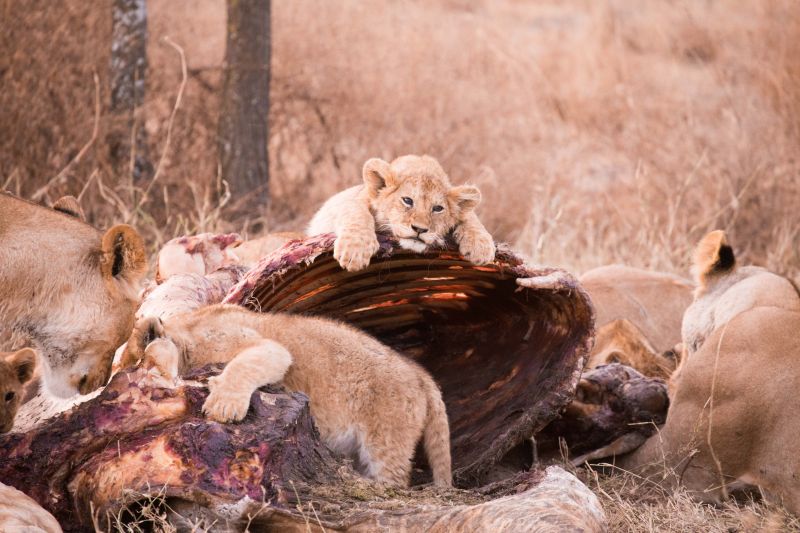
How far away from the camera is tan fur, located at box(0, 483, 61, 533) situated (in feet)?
9.60

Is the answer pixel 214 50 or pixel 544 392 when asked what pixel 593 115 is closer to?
pixel 214 50

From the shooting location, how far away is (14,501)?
10.1 ft

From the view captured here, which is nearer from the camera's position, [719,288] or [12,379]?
[12,379]

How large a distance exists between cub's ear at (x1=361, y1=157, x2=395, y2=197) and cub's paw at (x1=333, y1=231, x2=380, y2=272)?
2.04 ft

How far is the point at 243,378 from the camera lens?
3398mm

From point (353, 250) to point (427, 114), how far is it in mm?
10307

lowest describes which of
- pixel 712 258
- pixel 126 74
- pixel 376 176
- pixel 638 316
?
pixel 638 316

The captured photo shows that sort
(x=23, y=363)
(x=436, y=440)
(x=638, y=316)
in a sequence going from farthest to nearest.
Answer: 1. (x=638, y=316)
2. (x=436, y=440)
3. (x=23, y=363)

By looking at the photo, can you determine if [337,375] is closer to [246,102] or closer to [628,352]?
[628,352]

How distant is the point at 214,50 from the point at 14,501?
1034cm

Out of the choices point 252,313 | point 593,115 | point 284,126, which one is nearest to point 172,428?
point 252,313

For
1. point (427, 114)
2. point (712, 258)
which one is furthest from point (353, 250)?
point (427, 114)

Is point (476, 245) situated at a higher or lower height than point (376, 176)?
lower

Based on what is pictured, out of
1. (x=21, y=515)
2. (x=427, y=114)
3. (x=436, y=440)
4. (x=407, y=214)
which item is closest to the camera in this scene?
(x=21, y=515)
